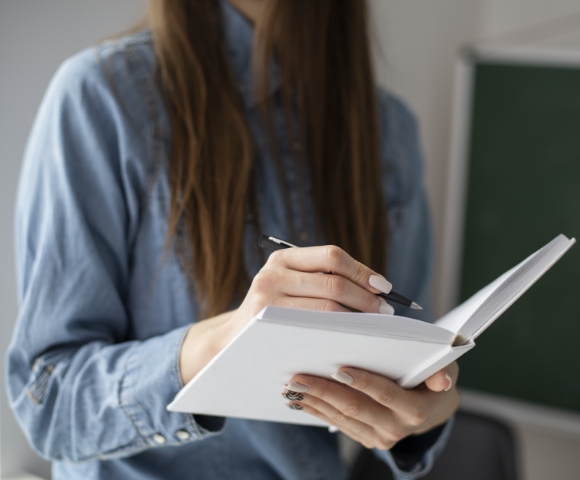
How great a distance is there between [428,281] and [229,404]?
467mm

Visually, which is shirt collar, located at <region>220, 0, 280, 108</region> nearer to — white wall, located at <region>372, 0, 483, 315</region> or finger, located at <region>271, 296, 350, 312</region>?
finger, located at <region>271, 296, 350, 312</region>

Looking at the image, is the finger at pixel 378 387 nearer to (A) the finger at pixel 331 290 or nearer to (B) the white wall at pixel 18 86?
(A) the finger at pixel 331 290

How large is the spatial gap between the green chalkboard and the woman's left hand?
1.02 metres

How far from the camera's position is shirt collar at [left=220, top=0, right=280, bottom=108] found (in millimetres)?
716

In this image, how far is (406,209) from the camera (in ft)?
2.75

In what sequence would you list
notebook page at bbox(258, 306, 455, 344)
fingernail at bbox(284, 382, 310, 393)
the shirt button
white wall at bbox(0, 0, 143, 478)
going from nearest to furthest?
notebook page at bbox(258, 306, 455, 344) < fingernail at bbox(284, 382, 310, 393) < the shirt button < white wall at bbox(0, 0, 143, 478)

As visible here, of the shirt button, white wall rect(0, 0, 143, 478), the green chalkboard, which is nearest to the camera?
the shirt button

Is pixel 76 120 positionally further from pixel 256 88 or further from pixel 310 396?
pixel 310 396

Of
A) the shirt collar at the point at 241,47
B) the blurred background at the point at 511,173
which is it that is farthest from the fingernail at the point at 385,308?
the blurred background at the point at 511,173

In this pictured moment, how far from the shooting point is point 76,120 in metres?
0.60

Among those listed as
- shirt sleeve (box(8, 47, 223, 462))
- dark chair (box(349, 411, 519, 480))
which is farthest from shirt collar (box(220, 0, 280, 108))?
dark chair (box(349, 411, 519, 480))

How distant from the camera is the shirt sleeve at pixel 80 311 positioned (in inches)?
21.9

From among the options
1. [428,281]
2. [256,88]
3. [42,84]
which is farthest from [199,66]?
[428,281]

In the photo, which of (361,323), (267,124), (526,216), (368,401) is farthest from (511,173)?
(361,323)
